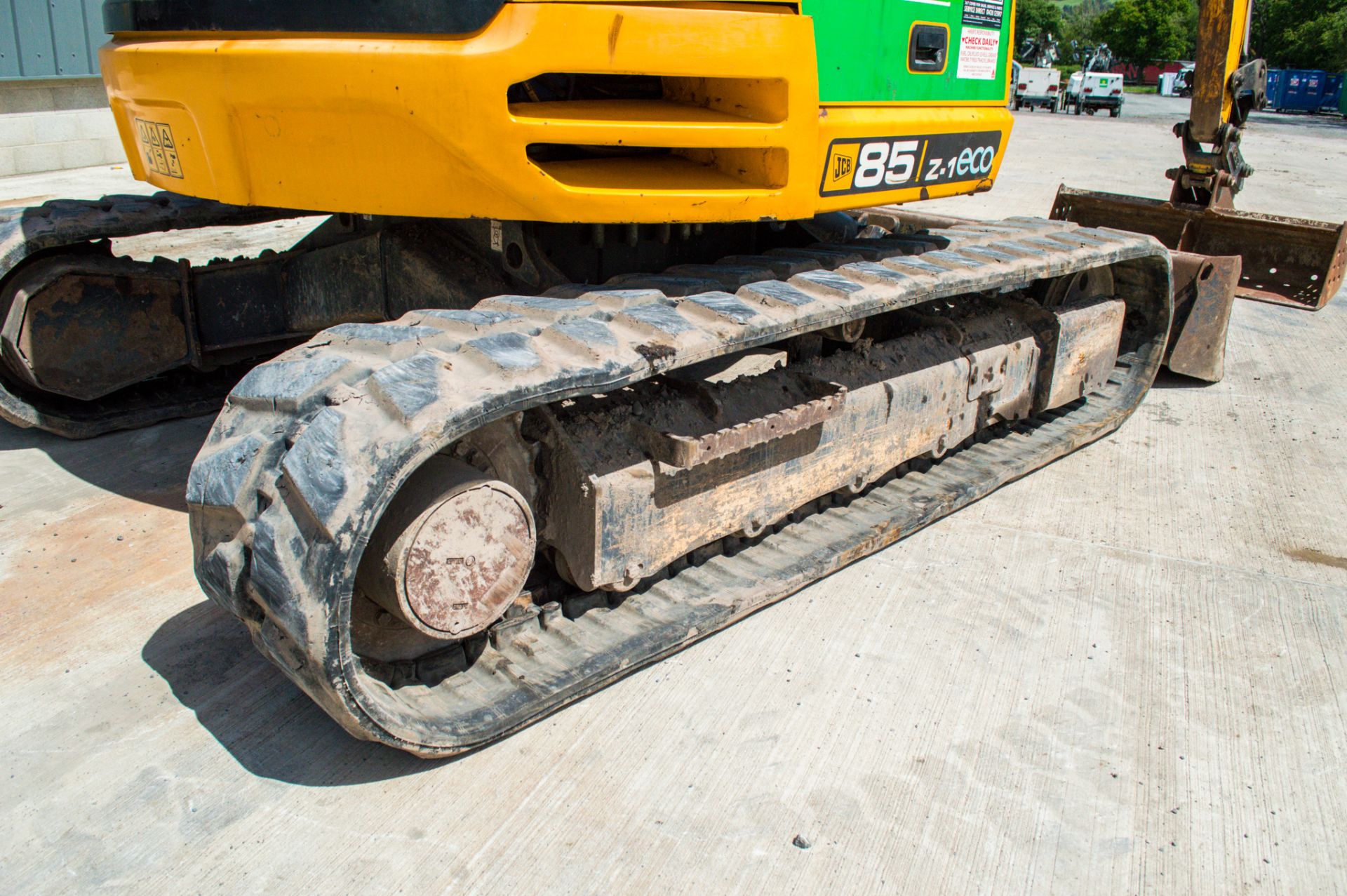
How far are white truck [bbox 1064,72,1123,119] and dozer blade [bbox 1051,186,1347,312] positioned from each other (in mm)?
29553

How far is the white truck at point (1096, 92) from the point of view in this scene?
33.7 meters

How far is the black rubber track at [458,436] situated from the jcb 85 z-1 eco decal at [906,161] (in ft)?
0.87

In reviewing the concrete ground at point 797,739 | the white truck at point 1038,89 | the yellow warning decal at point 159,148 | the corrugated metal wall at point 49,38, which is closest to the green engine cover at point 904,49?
the concrete ground at point 797,739

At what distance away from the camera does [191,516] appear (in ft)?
7.77

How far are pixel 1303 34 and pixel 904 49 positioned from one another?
61.7 metres

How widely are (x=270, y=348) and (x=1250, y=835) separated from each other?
433 centimetres

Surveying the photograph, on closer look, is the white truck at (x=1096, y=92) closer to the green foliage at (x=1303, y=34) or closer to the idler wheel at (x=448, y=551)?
the green foliage at (x=1303, y=34)

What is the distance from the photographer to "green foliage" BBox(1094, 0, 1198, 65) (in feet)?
242

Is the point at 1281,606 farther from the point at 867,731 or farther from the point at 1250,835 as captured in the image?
the point at 867,731

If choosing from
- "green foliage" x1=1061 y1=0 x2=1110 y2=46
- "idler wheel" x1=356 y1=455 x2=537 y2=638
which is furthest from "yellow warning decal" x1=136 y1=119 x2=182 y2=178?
"green foliage" x1=1061 y1=0 x2=1110 y2=46

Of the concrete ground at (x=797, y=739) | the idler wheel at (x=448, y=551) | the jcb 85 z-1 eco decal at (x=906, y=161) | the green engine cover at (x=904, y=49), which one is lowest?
the concrete ground at (x=797, y=739)

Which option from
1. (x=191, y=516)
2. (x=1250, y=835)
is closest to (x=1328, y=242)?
(x=1250, y=835)

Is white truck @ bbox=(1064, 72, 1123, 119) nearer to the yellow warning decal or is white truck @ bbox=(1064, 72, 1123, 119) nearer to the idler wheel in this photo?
the yellow warning decal

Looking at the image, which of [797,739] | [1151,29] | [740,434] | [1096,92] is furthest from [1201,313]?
[1151,29]
